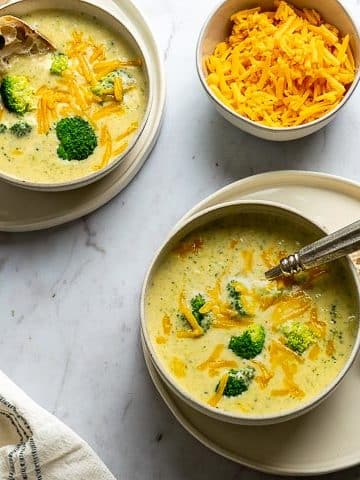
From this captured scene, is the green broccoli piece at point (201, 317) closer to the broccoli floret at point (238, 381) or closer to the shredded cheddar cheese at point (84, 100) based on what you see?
the broccoli floret at point (238, 381)

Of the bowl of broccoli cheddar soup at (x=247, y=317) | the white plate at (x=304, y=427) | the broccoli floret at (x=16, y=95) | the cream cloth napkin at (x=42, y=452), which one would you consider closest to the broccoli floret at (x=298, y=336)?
the bowl of broccoli cheddar soup at (x=247, y=317)

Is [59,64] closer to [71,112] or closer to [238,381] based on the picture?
[71,112]

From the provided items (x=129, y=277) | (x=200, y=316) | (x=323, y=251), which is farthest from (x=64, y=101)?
(x=323, y=251)

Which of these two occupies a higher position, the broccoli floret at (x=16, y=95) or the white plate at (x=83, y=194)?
the broccoli floret at (x=16, y=95)

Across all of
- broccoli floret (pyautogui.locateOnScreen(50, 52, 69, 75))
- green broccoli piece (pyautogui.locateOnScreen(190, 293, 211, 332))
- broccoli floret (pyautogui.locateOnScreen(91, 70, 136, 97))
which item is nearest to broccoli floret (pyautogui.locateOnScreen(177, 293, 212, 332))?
green broccoli piece (pyautogui.locateOnScreen(190, 293, 211, 332))

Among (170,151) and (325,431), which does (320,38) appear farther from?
(325,431)

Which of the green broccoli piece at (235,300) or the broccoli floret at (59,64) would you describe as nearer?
the green broccoli piece at (235,300)

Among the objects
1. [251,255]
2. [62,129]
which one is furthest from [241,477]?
[62,129]
